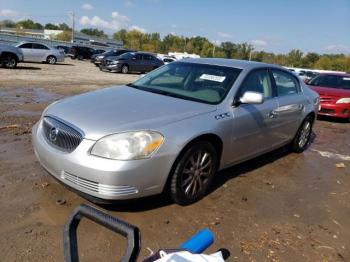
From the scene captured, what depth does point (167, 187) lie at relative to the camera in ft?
13.4

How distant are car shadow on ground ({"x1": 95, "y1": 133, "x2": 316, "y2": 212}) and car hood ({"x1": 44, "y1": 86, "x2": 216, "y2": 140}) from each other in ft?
2.41

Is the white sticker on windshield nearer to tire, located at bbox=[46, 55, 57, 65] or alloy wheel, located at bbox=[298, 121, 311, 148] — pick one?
alloy wheel, located at bbox=[298, 121, 311, 148]

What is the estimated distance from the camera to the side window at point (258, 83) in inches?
198

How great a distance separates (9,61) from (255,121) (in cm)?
1811

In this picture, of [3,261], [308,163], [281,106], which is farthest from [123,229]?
[308,163]

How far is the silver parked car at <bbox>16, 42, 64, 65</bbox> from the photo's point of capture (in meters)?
26.5

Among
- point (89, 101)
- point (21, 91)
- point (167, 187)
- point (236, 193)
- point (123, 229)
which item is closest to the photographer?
point (123, 229)

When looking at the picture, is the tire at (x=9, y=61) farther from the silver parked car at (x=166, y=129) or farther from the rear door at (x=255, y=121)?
the rear door at (x=255, y=121)

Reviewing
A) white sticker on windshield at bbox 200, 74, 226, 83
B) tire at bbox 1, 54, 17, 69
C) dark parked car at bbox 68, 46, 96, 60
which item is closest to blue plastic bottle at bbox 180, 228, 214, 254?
white sticker on windshield at bbox 200, 74, 226, 83

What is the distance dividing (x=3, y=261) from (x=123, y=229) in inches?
85.5

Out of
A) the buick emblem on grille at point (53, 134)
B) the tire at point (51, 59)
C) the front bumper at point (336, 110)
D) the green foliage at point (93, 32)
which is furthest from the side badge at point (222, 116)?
the green foliage at point (93, 32)

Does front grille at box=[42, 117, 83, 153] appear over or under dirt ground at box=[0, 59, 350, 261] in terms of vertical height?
over

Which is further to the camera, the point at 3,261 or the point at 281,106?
the point at 281,106

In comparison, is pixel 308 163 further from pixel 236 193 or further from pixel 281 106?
pixel 236 193
